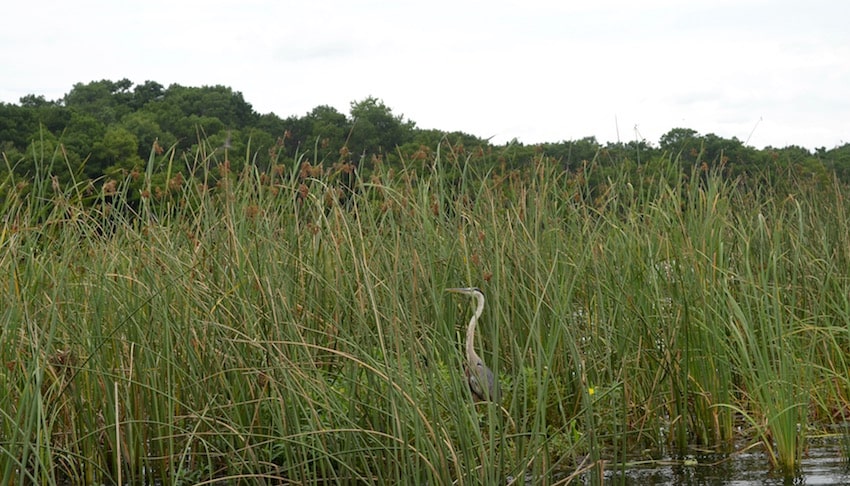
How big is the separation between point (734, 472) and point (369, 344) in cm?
182

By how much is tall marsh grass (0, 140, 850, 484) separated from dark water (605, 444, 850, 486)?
0.10m

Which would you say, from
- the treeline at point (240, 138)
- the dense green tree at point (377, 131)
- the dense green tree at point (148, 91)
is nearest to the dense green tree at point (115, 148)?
the treeline at point (240, 138)

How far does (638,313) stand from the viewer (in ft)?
14.0

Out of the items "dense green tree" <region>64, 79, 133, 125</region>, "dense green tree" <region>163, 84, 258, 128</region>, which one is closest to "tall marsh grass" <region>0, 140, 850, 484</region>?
"dense green tree" <region>163, 84, 258, 128</region>

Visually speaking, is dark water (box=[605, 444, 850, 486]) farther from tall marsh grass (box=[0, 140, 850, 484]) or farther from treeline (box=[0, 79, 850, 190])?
treeline (box=[0, 79, 850, 190])

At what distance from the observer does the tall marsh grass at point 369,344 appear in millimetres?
3070

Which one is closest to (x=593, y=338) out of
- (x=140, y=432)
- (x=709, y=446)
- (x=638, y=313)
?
(x=638, y=313)

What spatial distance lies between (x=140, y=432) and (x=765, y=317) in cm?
270

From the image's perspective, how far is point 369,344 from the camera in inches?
119

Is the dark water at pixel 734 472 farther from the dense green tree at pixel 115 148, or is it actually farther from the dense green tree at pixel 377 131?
the dense green tree at pixel 115 148

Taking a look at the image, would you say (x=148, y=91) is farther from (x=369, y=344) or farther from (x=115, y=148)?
(x=369, y=344)

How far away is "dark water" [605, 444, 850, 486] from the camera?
12.3ft

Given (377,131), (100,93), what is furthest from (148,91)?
(377,131)

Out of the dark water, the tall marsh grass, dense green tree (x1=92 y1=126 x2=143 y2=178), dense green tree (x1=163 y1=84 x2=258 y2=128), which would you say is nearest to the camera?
the tall marsh grass
